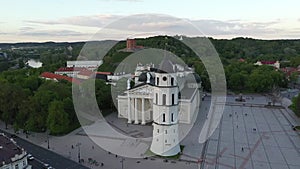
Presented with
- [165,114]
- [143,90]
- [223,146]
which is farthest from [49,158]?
[223,146]

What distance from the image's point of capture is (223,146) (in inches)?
1829

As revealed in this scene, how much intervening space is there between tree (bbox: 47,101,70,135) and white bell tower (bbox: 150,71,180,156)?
17777 mm

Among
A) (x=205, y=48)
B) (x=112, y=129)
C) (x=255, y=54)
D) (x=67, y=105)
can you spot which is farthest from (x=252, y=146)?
(x=255, y=54)

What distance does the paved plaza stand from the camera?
39812 millimetres

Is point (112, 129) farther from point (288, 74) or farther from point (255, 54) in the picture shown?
point (255, 54)

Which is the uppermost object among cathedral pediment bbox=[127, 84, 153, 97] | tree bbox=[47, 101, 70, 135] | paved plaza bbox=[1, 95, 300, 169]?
cathedral pediment bbox=[127, 84, 153, 97]

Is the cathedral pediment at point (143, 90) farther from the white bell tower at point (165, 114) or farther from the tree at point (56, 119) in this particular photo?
the white bell tower at point (165, 114)

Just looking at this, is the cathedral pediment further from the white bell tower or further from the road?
the road

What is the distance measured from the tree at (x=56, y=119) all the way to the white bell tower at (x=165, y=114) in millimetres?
17777

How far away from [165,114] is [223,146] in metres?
13.1

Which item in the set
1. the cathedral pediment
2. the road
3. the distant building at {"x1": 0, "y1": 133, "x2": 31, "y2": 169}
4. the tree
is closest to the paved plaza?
the road

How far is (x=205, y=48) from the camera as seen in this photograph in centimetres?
15188

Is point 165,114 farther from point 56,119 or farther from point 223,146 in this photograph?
point 56,119

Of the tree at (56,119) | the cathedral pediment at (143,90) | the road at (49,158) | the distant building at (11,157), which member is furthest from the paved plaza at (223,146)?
the distant building at (11,157)
